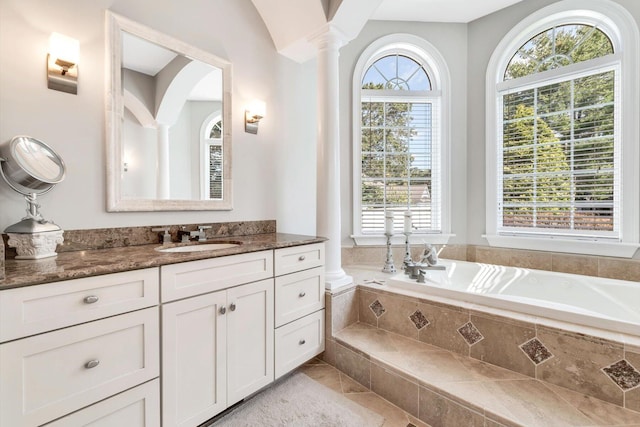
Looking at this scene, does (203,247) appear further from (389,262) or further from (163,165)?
(389,262)

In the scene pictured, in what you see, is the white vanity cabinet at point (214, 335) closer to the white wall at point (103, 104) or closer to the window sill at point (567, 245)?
the white wall at point (103, 104)

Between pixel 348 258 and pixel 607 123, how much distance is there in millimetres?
2604

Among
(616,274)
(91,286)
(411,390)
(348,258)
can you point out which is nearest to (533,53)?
(616,274)

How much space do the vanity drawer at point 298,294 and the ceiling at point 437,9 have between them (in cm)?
264

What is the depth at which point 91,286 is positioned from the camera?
3.43 feet

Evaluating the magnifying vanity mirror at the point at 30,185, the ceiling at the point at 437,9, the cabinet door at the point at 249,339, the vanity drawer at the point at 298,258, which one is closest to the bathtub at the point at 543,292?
the vanity drawer at the point at 298,258

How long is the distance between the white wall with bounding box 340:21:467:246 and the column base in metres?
0.88

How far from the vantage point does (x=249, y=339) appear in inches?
62.3

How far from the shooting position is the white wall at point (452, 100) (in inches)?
121

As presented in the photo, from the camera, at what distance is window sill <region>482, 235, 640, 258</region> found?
7.64 feet

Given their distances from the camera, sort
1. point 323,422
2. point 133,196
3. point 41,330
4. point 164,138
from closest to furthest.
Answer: point 41,330 → point 323,422 → point 133,196 → point 164,138

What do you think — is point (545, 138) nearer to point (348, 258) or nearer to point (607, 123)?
point (607, 123)

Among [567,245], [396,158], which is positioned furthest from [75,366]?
[567,245]

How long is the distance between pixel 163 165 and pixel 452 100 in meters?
2.95
